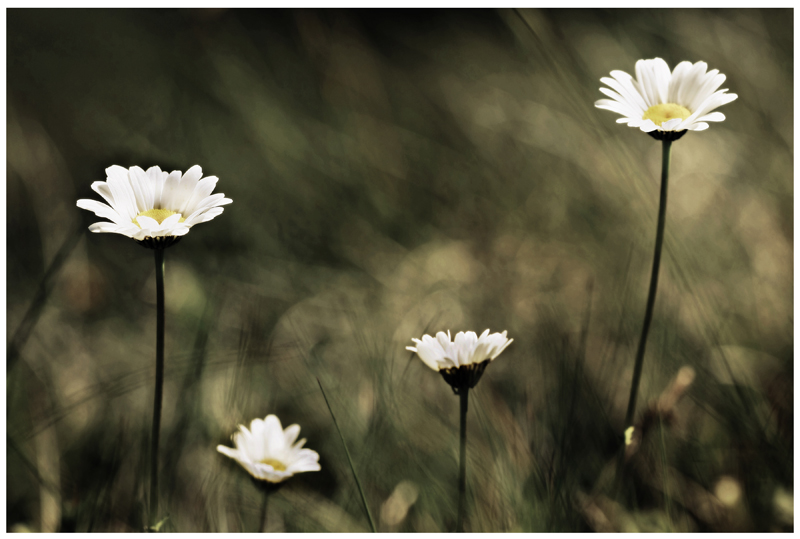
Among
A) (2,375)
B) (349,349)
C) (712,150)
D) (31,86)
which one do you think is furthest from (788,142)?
(31,86)

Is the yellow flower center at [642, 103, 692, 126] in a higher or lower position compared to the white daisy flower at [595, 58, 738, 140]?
lower

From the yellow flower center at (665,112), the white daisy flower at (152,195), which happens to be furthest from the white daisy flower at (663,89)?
the white daisy flower at (152,195)

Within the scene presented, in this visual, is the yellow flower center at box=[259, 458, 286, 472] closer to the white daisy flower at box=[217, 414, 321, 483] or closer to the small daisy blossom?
the white daisy flower at box=[217, 414, 321, 483]

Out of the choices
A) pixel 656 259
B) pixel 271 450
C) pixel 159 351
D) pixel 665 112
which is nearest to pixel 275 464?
pixel 271 450

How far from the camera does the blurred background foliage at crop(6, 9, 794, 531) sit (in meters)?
0.59

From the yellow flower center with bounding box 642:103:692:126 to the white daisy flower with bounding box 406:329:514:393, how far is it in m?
0.27

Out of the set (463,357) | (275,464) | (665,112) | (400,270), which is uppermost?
(665,112)

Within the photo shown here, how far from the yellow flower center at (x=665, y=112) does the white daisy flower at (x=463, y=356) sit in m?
0.27

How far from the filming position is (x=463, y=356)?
428 mm

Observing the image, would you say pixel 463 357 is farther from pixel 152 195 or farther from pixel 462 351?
pixel 152 195

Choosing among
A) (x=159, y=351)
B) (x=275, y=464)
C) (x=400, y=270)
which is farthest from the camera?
(x=400, y=270)

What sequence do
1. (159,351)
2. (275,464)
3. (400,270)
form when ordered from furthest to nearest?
(400,270) < (275,464) < (159,351)

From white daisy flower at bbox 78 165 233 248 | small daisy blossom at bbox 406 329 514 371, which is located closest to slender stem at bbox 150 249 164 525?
white daisy flower at bbox 78 165 233 248

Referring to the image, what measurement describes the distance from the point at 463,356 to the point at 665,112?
0.32 meters
